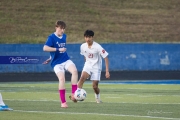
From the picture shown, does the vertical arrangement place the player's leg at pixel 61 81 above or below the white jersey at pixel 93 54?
below

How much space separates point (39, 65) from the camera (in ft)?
119

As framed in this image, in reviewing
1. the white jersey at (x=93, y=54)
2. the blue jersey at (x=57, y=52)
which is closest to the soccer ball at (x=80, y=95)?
the blue jersey at (x=57, y=52)

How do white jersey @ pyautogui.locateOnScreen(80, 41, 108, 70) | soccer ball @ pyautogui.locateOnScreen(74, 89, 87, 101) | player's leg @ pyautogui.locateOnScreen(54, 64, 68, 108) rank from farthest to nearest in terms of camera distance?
white jersey @ pyautogui.locateOnScreen(80, 41, 108, 70) < soccer ball @ pyautogui.locateOnScreen(74, 89, 87, 101) < player's leg @ pyautogui.locateOnScreen(54, 64, 68, 108)

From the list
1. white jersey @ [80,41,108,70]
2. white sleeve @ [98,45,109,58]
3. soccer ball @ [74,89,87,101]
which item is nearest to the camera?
soccer ball @ [74,89,87,101]

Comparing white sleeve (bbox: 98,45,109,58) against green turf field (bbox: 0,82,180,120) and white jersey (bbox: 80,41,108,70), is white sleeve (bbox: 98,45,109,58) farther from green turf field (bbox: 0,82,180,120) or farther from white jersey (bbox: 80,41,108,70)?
green turf field (bbox: 0,82,180,120)

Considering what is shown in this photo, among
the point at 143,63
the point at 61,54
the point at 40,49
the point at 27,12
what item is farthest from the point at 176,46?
the point at 61,54

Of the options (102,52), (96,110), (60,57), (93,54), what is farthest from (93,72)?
(96,110)

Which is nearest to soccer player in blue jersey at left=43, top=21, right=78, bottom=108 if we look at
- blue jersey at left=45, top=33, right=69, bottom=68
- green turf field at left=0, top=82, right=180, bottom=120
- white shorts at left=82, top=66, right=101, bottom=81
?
blue jersey at left=45, top=33, right=69, bottom=68

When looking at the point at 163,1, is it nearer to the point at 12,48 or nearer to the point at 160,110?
the point at 12,48

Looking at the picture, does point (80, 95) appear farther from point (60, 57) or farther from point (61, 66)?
point (60, 57)

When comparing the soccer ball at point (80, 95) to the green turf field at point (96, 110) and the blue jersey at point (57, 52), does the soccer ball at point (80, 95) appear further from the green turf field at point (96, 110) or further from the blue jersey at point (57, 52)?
the blue jersey at point (57, 52)

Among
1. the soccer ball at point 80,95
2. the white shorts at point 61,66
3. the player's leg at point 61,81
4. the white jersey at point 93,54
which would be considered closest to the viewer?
the player's leg at point 61,81

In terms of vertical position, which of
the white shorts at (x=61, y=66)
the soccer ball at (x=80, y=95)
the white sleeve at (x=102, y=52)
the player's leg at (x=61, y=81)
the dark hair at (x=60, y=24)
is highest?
the dark hair at (x=60, y=24)

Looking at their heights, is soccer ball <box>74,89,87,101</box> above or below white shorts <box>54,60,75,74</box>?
below
